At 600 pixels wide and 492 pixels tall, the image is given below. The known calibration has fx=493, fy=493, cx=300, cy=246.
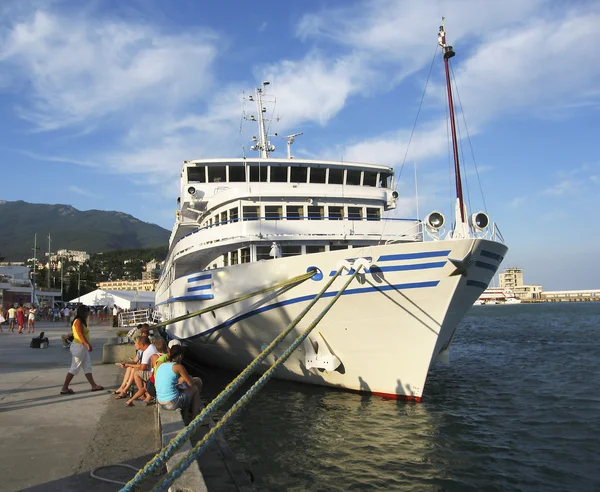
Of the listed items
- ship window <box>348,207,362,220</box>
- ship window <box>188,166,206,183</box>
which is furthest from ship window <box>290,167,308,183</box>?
ship window <box>188,166,206,183</box>

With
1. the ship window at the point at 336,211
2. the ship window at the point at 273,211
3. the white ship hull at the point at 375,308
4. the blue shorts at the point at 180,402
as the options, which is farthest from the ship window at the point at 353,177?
the blue shorts at the point at 180,402

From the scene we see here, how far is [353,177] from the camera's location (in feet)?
50.5

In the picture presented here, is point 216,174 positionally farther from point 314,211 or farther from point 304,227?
point 304,227

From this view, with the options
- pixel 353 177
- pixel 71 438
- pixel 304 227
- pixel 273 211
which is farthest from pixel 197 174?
pixel 71 438

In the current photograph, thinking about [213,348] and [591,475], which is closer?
[591,475]

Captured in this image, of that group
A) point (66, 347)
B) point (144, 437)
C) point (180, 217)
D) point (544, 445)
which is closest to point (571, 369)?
point (544, 445)

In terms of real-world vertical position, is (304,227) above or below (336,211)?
below

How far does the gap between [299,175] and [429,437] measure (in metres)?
8.82

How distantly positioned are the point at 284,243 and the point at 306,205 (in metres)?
1.74

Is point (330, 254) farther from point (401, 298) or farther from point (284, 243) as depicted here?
point (284, 243)

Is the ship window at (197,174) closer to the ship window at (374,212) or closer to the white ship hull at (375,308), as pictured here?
the white ship hull at (375,308)

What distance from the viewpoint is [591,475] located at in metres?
6.74

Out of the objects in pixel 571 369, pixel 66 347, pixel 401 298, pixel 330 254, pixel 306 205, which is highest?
pixel 306 205

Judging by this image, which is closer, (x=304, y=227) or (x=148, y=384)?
(x=148, y=384)
